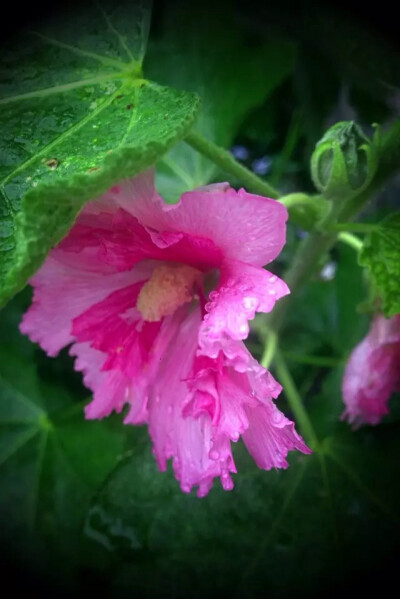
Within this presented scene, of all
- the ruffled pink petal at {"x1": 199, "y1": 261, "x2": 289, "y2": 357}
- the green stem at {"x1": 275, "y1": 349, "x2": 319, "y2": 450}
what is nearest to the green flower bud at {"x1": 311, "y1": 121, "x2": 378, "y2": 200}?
the ruffled pink petal at {"x1": 199, "y1": 261, "x2": 289, "y2": 357}

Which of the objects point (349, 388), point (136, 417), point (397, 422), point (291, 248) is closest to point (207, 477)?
point (136, 417)

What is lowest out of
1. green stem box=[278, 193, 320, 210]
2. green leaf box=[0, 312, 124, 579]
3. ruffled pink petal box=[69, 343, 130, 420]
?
green leaf box=[0, 312, 124, 579]

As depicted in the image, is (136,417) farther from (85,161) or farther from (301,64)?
(301,64)

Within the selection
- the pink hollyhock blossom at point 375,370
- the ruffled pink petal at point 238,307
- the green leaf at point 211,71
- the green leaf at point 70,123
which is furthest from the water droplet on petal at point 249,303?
the green leaf at point 211,71

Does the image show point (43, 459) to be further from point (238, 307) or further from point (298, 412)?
point (238, 307)

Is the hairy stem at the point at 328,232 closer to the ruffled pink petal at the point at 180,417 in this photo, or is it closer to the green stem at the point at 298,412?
the green stem at the point at 298,412

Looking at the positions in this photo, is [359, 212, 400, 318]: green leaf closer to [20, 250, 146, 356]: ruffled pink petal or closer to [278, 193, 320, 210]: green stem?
[278, 193, 320, 210]: green stem
